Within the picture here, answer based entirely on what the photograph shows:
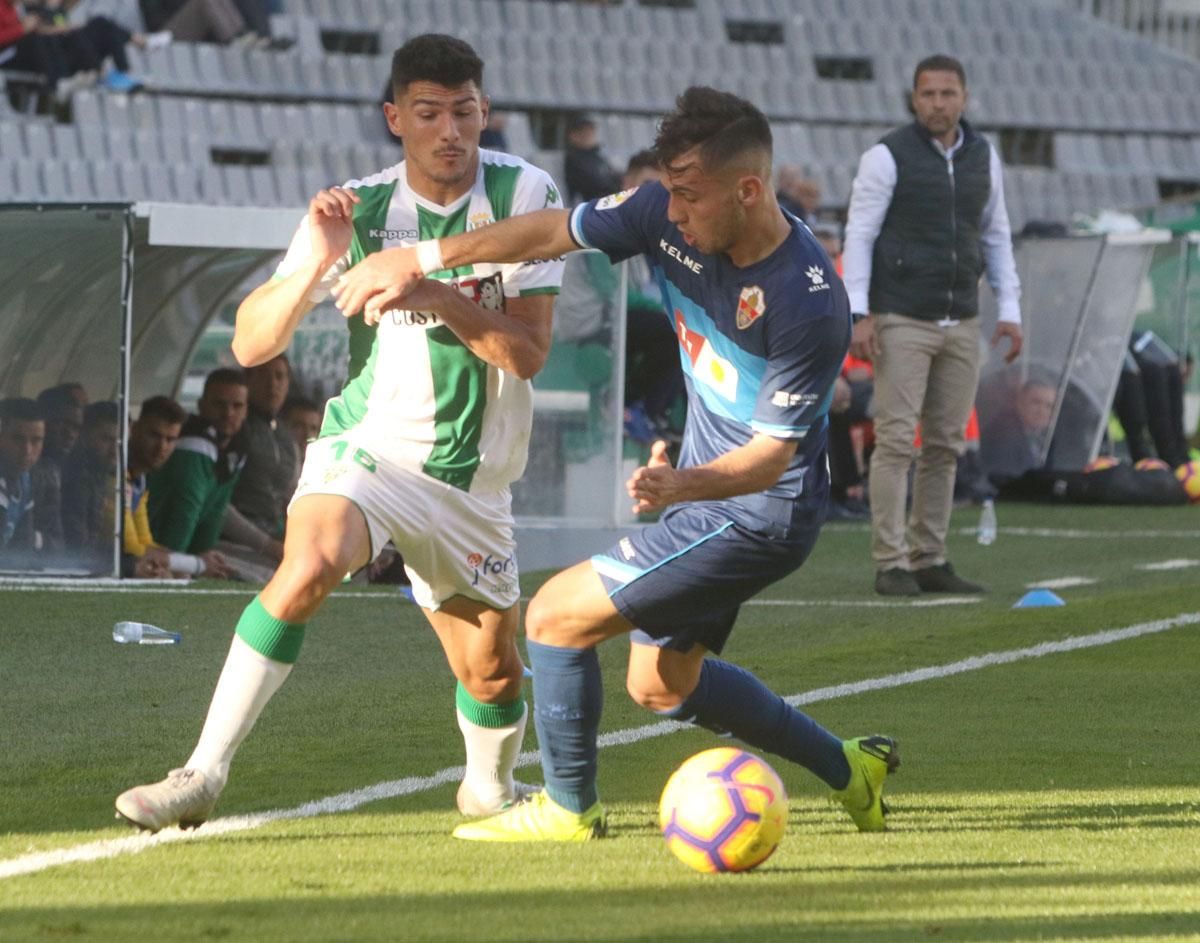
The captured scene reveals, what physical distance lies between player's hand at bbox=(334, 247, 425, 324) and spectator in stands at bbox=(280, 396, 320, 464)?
6.76 meters

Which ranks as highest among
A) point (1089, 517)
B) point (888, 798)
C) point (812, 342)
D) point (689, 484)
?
point (812, 342)

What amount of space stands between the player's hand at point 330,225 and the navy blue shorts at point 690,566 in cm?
89

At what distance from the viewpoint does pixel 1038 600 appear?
9.29 metres

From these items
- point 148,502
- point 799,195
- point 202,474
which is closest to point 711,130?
point 202,474

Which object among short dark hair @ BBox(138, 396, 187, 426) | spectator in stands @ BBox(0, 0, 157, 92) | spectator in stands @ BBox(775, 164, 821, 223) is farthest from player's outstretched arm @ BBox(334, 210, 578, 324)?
spectator in stands @ BBox(0, 0, 157, 92)

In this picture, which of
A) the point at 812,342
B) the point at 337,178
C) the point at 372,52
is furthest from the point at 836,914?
the point at 372,52

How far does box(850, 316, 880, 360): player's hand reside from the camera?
9234 mm

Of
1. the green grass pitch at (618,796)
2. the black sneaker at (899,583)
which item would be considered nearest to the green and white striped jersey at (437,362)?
the green grass pitch at (618,796)

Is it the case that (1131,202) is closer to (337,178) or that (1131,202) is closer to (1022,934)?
(337,178)

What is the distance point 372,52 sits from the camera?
24.0 meters

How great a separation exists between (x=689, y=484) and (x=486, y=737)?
44.5 inches

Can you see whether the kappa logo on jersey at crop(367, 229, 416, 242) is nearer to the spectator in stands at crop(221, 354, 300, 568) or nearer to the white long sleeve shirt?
the white long sleeve shirt

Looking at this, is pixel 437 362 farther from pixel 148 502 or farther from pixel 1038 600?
pixel 148 502

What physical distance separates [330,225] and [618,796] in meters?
1.57
